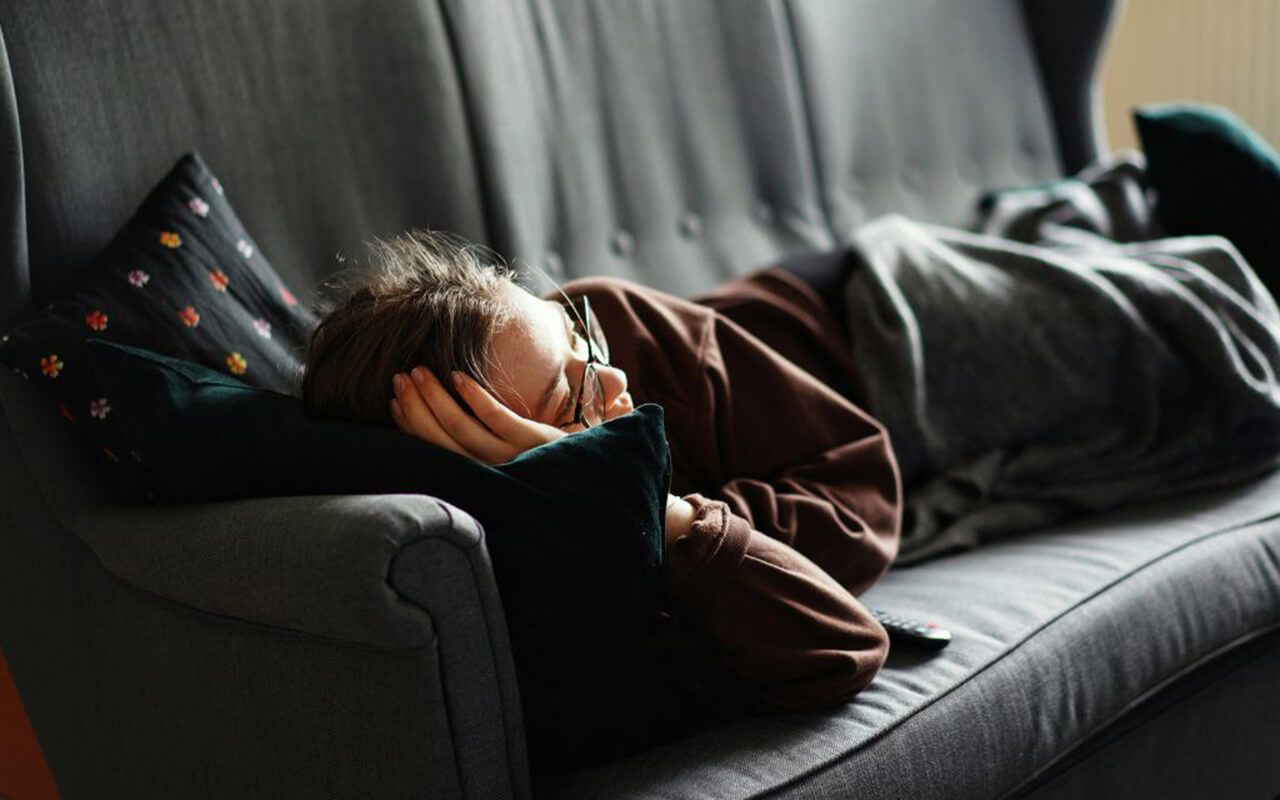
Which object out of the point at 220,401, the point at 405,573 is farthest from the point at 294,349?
the point at 405,573

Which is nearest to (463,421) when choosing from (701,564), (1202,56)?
(701,564)

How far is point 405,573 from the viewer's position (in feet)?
2.90

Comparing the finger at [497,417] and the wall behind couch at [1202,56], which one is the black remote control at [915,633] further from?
the wall behind couch at [1202,56]

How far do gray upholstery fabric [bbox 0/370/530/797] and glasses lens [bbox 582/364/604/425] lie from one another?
0.66 feet

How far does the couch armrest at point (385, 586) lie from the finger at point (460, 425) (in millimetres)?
93

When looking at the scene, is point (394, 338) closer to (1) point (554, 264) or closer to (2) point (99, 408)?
(2) point (99, 408)

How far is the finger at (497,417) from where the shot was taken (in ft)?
3.34

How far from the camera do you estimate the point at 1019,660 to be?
1.18 meters

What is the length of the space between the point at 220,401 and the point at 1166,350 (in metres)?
1.13

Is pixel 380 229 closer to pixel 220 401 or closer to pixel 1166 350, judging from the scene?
pixel 220 401

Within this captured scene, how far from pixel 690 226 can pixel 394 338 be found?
3.12 ft

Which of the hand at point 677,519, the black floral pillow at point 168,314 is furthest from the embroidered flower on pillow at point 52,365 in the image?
the hand at point 677,519

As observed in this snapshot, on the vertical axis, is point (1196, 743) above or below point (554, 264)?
below

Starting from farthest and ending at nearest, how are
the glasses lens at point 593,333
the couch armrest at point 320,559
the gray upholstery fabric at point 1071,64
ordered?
the gray upholstery fabric at point 1071,64, the glasses lens at point 593,333, the couch armrest at point 320,559
